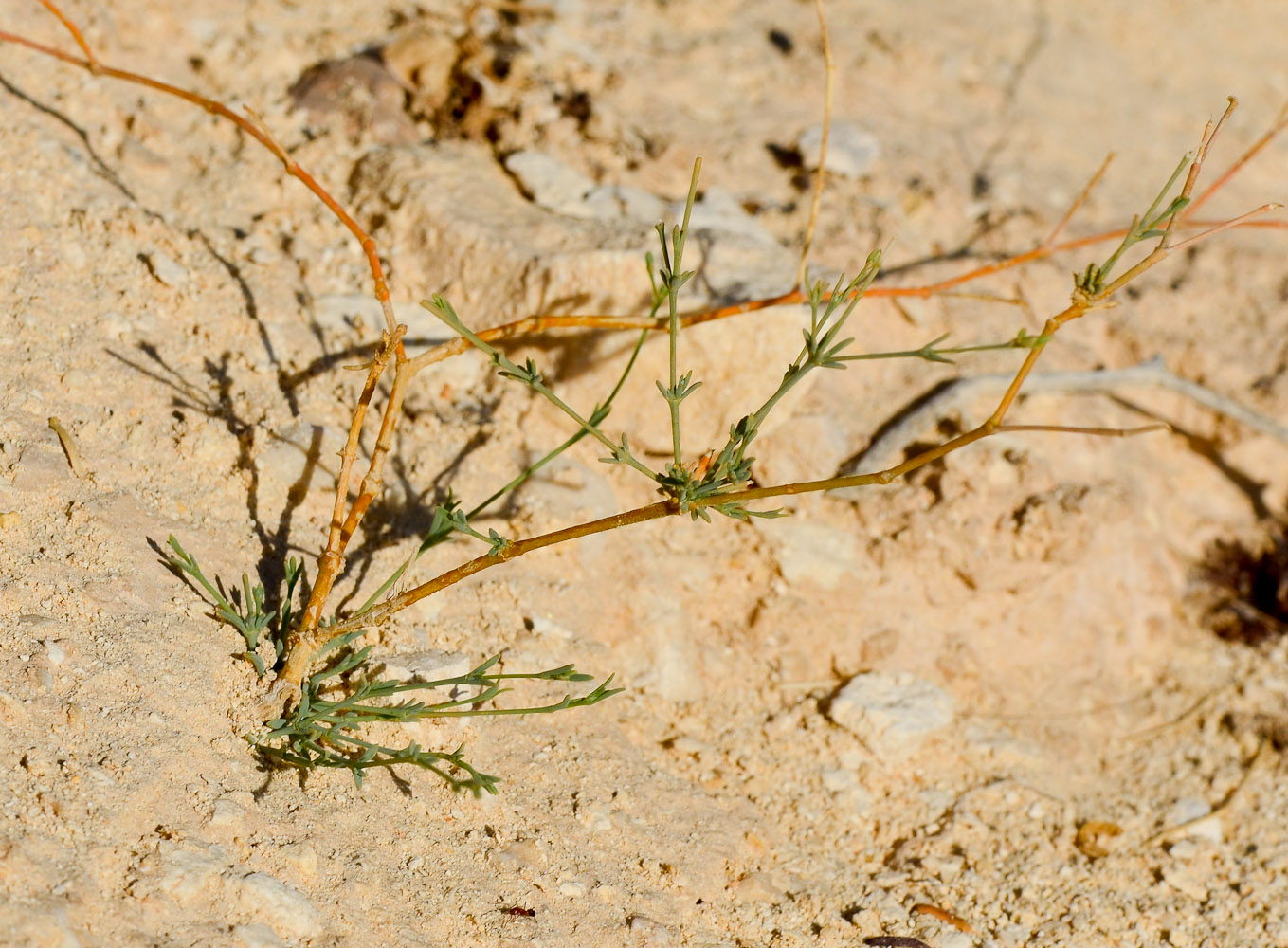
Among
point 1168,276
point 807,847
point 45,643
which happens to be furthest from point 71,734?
point 1168,276

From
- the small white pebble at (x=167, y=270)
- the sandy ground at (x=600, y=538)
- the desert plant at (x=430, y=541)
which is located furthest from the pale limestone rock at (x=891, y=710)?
the small white pebble at (x=167, y=270)

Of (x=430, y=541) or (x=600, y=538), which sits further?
(x=600, y=538)

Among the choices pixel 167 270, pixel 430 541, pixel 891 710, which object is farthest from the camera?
pixel 891 710

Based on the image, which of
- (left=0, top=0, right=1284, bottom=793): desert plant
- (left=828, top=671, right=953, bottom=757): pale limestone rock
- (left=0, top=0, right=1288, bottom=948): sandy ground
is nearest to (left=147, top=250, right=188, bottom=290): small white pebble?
(left=0, top=0, right=1288, bottom=948): sandy ground

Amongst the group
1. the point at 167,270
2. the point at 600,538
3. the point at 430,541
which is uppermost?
the point at 167,270

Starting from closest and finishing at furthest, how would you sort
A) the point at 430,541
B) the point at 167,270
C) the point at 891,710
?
the point at 430,541 → the point at 167,270 → the point at 891,710

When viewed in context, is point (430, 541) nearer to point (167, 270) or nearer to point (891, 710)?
point (167, 270)

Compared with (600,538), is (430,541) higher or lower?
lower

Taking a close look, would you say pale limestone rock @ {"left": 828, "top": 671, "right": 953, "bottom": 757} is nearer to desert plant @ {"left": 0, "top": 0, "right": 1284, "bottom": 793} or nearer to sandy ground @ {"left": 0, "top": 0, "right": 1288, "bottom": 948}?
sandy ground @ {"left": 0, "top": 0, "right": 1288, "bottom": 948}

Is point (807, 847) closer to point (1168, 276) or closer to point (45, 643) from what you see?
point (45, 643)

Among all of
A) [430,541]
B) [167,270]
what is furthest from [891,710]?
[167,270]

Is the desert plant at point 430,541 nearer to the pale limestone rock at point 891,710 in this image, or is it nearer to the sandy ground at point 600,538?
the sandy ground at point 600,538
